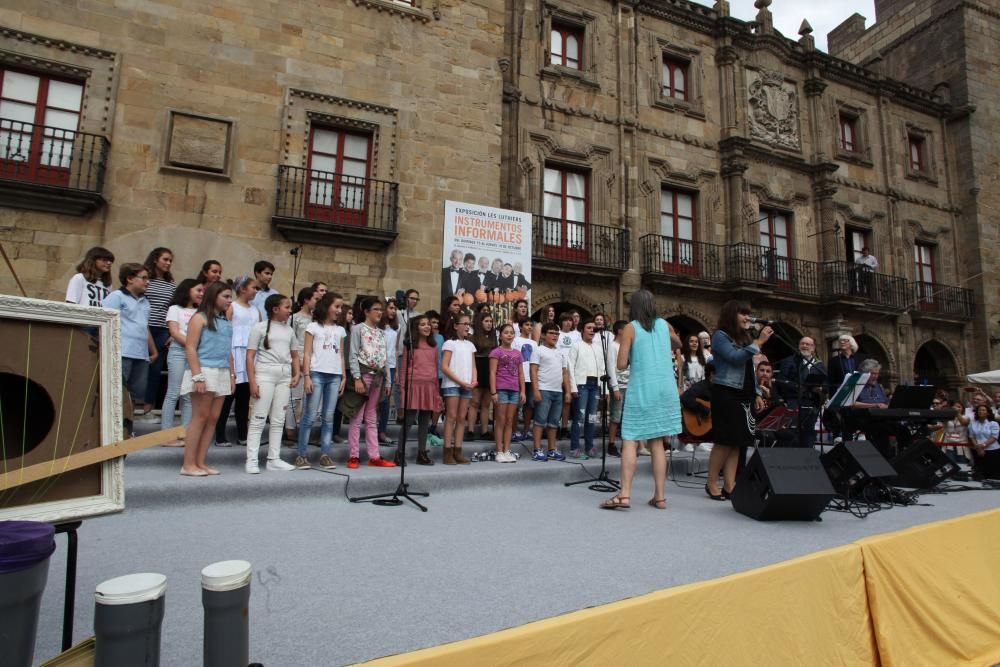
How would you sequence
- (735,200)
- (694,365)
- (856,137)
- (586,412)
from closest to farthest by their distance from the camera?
(586,412)
(694,365)
(735,200)
(856,137)

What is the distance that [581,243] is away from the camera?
524 inches

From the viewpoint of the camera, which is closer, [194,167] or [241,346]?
[241,346]

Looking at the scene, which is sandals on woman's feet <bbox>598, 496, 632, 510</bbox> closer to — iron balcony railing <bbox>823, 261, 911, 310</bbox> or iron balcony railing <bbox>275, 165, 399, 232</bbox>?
iron balcony railing <bbox>275, 165, 399, 232</bbox>

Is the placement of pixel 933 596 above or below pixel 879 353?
below

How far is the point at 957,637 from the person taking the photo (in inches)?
118

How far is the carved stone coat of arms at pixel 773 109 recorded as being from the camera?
15.8 m

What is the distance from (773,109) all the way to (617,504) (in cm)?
1576

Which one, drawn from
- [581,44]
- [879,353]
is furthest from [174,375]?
[879,353]

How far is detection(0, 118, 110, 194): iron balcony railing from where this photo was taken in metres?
8.32

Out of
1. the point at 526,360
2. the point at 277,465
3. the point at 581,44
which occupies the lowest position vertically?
the point at 277,465

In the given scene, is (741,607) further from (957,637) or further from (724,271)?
(724,271)

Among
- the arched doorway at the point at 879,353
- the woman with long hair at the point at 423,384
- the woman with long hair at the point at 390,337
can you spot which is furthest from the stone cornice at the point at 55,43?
the arched doorway at the point at 879,353

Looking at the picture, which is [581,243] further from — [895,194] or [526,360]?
[895,194]

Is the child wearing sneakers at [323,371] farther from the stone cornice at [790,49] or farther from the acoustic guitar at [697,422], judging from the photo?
the stone cornice at [790,49]
